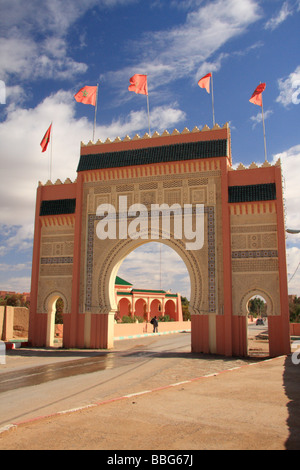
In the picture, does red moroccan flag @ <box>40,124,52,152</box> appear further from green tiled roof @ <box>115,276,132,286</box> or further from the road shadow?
green tiled roof @ <box>115,276,132,286</box>

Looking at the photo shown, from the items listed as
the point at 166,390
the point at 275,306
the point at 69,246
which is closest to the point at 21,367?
the point at 166,390

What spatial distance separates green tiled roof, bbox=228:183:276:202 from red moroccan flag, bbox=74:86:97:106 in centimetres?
672

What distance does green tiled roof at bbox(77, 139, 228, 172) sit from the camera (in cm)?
1405

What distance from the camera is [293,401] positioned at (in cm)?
530

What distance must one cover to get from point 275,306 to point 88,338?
21.3ft

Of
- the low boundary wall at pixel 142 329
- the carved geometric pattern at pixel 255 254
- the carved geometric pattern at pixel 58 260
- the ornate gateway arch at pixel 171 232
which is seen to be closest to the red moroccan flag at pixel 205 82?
the ornate gateway arch at pixel 171 232

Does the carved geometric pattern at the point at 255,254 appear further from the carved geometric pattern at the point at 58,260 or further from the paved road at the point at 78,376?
the carved geometric pattern at the point at 58,260

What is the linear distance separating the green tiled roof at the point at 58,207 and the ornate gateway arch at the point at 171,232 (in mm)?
44

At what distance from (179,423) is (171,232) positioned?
1005 centimetres

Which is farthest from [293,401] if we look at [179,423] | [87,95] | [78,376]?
[87,95]

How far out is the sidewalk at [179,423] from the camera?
11.8 ft

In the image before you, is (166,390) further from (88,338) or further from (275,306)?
(88,338)

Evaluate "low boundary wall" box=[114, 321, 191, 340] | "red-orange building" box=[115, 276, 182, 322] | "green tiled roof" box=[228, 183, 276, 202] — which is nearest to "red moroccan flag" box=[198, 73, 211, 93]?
"green tiled roof" box=[228, 183, 276, 202]
